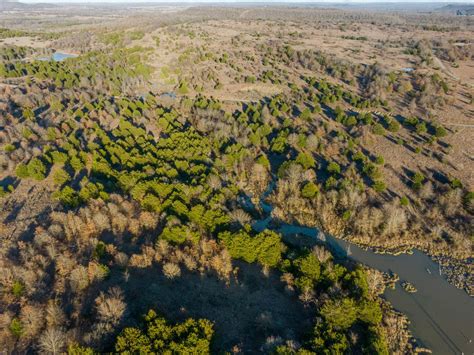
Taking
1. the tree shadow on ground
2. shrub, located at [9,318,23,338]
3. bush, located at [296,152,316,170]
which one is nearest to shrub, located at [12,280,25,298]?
shrub, located at [9,318,23,338]

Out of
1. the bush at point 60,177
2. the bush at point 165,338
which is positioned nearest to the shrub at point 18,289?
the bush at point 165,338

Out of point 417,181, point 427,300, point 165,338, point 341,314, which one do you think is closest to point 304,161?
point 417,181

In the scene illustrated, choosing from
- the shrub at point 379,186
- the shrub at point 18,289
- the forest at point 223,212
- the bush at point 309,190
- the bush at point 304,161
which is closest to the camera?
the forest at point 223,212

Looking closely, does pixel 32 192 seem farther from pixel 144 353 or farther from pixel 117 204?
pixel 144 353

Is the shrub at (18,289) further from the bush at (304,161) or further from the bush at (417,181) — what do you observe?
the bush at (417,181)

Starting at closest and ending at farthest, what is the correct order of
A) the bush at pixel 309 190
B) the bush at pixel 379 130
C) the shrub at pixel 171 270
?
the shrub at pixel 171 270, the bush at pixel 309 190, the bush at pixel 379 130

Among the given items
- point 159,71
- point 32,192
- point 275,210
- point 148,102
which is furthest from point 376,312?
point 159,71
